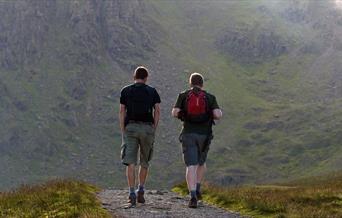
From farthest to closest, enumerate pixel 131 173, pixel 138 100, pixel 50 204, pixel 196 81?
pixel 196 81, pixel 138 100, pixel 131 173, pixel 50 204

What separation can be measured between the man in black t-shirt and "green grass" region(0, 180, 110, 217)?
57.6 inches

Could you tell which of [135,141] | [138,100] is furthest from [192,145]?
[138,100]

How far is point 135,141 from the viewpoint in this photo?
1512 centimetres

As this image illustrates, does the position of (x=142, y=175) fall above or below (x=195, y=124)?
below

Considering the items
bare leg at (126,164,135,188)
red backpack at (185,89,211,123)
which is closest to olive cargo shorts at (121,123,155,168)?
bare leg at (126,164,135,188)

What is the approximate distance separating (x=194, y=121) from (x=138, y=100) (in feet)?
5.42

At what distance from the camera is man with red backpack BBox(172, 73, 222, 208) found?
1517 centimetres

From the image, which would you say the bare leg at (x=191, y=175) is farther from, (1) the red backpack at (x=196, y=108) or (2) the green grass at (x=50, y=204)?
(2) the green grass at (x=50, y=204)

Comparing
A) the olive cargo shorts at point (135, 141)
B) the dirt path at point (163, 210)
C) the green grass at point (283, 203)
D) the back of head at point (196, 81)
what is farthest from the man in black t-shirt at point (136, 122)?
the green grass at point (283, 203)

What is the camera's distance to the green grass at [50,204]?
1271 centimetres

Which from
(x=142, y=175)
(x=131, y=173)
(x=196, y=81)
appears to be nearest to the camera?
(x=131, y=173)

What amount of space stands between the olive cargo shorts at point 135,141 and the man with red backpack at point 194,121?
0.88 metres

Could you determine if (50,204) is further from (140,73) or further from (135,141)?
(140,73)

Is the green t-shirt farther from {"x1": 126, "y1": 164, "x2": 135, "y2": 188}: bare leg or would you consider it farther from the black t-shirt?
{"x1": 126, "y1": 164, "x2": 135, "y2": 188}: bare leg
